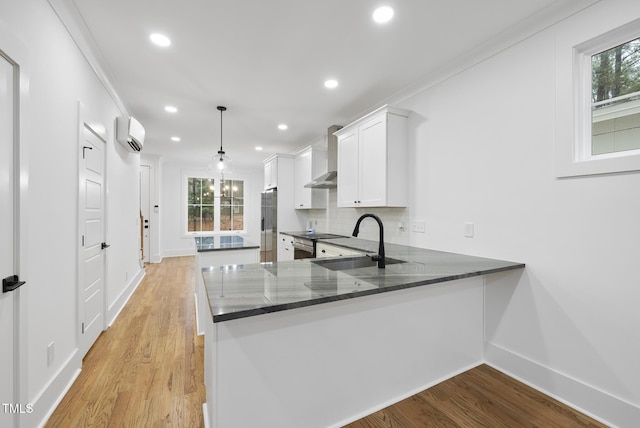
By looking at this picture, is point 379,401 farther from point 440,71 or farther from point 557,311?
point 440,71

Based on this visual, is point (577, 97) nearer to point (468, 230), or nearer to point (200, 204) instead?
point (468, 230)

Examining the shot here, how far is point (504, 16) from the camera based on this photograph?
1.92 metres

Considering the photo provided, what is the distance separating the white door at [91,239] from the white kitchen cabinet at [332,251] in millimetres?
2421

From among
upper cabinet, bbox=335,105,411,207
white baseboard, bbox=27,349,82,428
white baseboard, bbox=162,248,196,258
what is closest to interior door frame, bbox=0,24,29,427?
white baseboard, bbox=27,349,82,428

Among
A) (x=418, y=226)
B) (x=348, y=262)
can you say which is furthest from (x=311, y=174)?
(x=348, y=262)

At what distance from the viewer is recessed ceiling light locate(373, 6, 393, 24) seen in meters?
1.84

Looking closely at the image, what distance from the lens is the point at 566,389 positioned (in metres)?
1.81

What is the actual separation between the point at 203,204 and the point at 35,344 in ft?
21.6

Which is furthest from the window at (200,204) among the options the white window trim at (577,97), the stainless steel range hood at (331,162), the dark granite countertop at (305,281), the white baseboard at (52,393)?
the white window trim at (577,97)

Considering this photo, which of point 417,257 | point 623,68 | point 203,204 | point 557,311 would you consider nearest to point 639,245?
point 557,311

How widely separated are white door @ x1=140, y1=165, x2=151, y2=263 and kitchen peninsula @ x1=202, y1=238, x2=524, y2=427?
586 centimetres

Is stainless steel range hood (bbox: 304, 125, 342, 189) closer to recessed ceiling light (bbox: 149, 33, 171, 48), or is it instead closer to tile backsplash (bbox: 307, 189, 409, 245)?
tile backsplash (bbox: 307, 189, 409, 245)

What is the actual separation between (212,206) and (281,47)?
6.43m

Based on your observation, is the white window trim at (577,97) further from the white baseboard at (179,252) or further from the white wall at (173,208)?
the white baseboard at (179,252)
